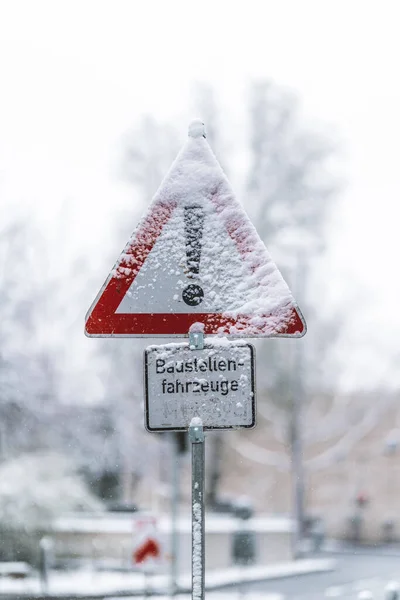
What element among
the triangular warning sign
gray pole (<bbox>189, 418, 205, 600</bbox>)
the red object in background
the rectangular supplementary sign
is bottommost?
the red object in background

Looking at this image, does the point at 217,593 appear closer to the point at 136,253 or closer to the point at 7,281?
the point at 7,281

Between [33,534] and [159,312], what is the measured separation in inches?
657

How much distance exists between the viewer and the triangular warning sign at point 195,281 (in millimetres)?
3795

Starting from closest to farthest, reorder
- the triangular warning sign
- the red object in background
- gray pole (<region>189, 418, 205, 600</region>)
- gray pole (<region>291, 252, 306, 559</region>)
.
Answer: gray pole (<region>189, 418, 205, 600</region>) → the triangular warning sign → the red object in background → gray pole (<region>291, 252, 306, 559</region>)

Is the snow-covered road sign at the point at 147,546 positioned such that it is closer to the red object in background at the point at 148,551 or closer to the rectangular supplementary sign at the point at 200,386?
the red object in background at the point at 148,551

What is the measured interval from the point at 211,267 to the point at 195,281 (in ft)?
0.25

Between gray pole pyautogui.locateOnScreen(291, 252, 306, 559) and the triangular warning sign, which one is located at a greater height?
the triangular warning sign

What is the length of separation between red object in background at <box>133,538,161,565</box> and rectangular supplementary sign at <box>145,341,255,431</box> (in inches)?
447

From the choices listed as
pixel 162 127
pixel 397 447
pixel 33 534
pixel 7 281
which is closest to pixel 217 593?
pixel 33 534

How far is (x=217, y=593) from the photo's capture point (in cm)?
2031

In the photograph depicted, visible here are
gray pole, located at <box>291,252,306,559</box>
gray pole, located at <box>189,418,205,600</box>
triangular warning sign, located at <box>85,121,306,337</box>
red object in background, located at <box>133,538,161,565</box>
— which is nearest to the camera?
gray pole, located at <box>189,418,205,600</box>

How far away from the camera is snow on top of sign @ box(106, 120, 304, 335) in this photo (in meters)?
3.80

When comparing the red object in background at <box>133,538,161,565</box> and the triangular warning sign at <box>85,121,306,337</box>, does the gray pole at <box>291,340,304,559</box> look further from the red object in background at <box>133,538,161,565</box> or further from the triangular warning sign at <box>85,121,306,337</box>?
the triangular warning sign at <box>85,121,306,337</box>

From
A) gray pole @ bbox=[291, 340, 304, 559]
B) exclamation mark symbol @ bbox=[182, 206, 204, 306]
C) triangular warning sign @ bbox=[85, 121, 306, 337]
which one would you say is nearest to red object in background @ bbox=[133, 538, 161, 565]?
triangular warning sign @ bbox=[85, 121, 306, 337]
